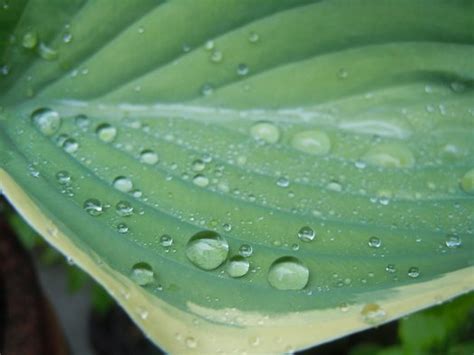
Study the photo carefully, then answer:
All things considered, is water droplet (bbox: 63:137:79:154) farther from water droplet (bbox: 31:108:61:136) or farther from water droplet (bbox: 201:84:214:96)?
water droplet (bbox: 201:84:214:96)

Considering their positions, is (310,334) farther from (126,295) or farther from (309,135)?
(309,135)

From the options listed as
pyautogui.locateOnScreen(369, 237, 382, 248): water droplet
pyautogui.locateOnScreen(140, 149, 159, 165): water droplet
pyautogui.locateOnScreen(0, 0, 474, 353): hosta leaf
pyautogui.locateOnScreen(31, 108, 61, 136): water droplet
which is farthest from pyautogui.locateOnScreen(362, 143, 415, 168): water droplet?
pyautogui.locateOnScreen(31, 108, 61, 136): water droplet

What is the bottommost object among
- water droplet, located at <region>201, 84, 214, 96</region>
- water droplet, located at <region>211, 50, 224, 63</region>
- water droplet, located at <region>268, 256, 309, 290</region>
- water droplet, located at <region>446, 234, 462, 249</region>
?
water droplet, located at <region>268, 256, 309, 290</region>

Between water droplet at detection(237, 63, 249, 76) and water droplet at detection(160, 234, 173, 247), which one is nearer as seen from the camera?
water droplet at detection(160, 234, 173, 247)

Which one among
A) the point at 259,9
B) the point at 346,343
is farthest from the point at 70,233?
the point at 346,343

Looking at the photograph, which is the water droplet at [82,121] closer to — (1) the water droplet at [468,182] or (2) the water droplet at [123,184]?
(2) the water droplet at [123,184]

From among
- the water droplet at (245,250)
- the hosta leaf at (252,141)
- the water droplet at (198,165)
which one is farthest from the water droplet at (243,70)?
the water droplet at (245,250)

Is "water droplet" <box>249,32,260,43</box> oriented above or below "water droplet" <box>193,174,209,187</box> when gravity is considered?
above

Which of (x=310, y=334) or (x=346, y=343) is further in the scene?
(x=346, y=343)
